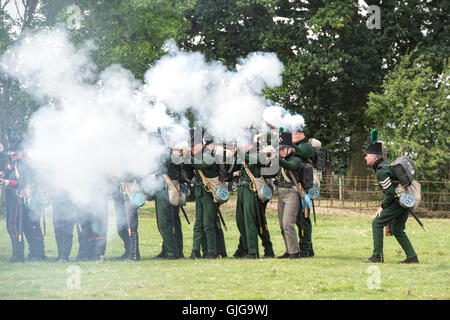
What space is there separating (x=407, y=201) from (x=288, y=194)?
2015 millimetres

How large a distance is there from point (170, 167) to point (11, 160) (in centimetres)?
268

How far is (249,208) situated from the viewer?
1266 centimetres

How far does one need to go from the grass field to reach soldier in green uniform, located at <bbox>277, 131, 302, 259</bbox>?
0.40m

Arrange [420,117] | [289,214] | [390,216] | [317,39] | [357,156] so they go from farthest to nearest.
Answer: [357,156], [317,39], [420,117], [289,214], [390,216]

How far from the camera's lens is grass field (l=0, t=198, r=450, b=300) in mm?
8953

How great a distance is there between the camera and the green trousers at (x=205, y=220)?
12547 millimetres

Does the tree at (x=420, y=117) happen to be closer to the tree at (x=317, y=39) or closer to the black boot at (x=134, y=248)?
the tree at (x=317, y=39)

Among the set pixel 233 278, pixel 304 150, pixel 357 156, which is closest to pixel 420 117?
pixel 357 156

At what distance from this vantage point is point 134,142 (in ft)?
41.2

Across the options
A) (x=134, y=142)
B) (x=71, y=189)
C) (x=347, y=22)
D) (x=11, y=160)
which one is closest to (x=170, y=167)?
(x=134, y=142)

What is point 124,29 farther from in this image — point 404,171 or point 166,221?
point 404,171

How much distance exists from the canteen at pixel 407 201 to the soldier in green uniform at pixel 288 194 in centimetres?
183

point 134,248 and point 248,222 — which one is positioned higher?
point 248,222

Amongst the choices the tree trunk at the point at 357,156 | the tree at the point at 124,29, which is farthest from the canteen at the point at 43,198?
the tree trunk at the point at 357,156
